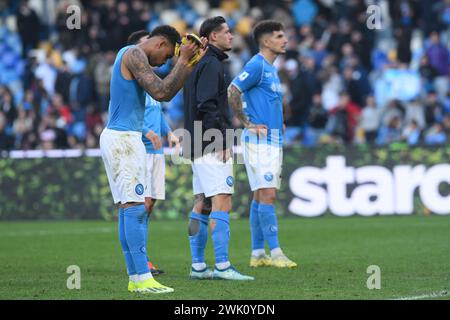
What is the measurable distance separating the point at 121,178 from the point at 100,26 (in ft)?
57.1

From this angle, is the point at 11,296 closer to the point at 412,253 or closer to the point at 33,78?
the point at 412,253

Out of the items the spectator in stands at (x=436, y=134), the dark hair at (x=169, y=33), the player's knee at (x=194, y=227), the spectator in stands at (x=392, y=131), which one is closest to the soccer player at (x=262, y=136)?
the player's knee at (x=194, y=227)

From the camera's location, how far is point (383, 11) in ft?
84.4

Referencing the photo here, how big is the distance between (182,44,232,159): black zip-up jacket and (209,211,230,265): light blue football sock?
67cm

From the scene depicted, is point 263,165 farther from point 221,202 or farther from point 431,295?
point 431,295

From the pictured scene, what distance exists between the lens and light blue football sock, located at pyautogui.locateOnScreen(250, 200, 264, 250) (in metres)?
12.5

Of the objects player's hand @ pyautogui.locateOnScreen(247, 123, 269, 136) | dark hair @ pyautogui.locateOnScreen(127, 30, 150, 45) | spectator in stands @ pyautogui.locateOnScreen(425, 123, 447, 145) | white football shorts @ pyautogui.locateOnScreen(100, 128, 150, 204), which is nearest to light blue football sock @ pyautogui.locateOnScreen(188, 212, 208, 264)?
player's hand @ pyautogui.locateOnScreen(247, 123, 269, 136)

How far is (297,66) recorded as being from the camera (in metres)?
23.4

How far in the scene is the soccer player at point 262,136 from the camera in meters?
12.4

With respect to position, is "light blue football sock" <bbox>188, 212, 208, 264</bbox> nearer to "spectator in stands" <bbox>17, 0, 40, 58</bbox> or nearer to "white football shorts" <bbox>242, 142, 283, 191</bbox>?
"white football shorts" <bbox>242, 142, 283, 191</bbox>

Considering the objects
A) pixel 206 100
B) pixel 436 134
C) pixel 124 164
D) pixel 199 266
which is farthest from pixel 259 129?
pixel 436 134

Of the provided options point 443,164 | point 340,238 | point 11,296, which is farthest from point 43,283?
point 443,164

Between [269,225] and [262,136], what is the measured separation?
3.48 ft

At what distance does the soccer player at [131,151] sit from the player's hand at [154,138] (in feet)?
8.03
